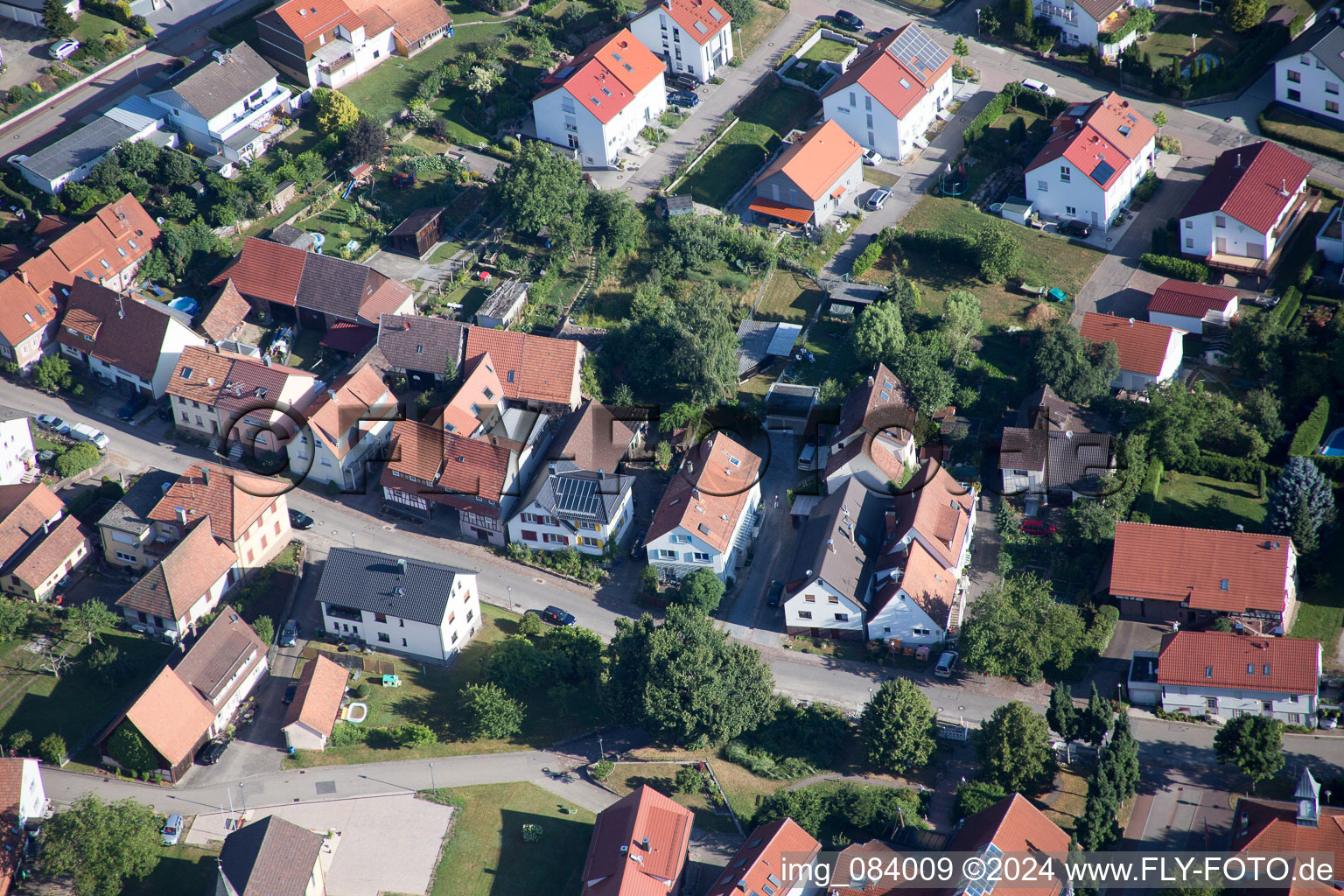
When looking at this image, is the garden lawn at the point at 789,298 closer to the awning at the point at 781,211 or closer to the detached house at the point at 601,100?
the awning at the point at 781,211

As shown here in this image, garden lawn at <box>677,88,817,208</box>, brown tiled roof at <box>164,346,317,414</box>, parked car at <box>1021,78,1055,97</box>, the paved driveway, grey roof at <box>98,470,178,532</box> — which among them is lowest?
the paved driveway

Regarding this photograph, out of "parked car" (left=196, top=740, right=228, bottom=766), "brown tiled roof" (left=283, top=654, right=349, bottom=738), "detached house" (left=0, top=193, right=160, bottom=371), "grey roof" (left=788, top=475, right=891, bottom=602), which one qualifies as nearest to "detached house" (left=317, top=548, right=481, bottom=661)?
"brown tiled roof" (left=283, top=654, right=349, bottom=738)

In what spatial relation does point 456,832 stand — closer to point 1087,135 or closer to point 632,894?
point 632,894

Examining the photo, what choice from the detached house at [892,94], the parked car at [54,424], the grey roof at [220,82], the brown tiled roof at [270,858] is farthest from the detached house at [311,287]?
the detached house at [892,94]

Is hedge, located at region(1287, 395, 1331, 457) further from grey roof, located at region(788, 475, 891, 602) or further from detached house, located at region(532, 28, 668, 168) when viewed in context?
detached house, located at region(532, 28, 668, 168)

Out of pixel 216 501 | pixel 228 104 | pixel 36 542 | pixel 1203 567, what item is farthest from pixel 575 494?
pixel 228 104

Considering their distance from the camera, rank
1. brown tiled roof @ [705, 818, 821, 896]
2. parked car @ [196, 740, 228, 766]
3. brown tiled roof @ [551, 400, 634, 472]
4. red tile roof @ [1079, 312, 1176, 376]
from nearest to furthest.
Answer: brown tiled roof @ [705, 818, 821, 896] → parked car @ [196, 740, 228, 766] → brown tiled roof @ [551, 400, 634, 472] → red tile roof @ [1079, 312, 1176, 376]

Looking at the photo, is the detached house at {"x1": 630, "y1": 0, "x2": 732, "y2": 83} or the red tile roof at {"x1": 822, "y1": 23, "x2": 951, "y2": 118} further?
the detached house at {"x1": 630, "y1": 0, "x2": 732, "y2": 83}

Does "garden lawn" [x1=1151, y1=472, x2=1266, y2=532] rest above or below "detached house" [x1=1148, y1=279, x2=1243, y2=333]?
below
